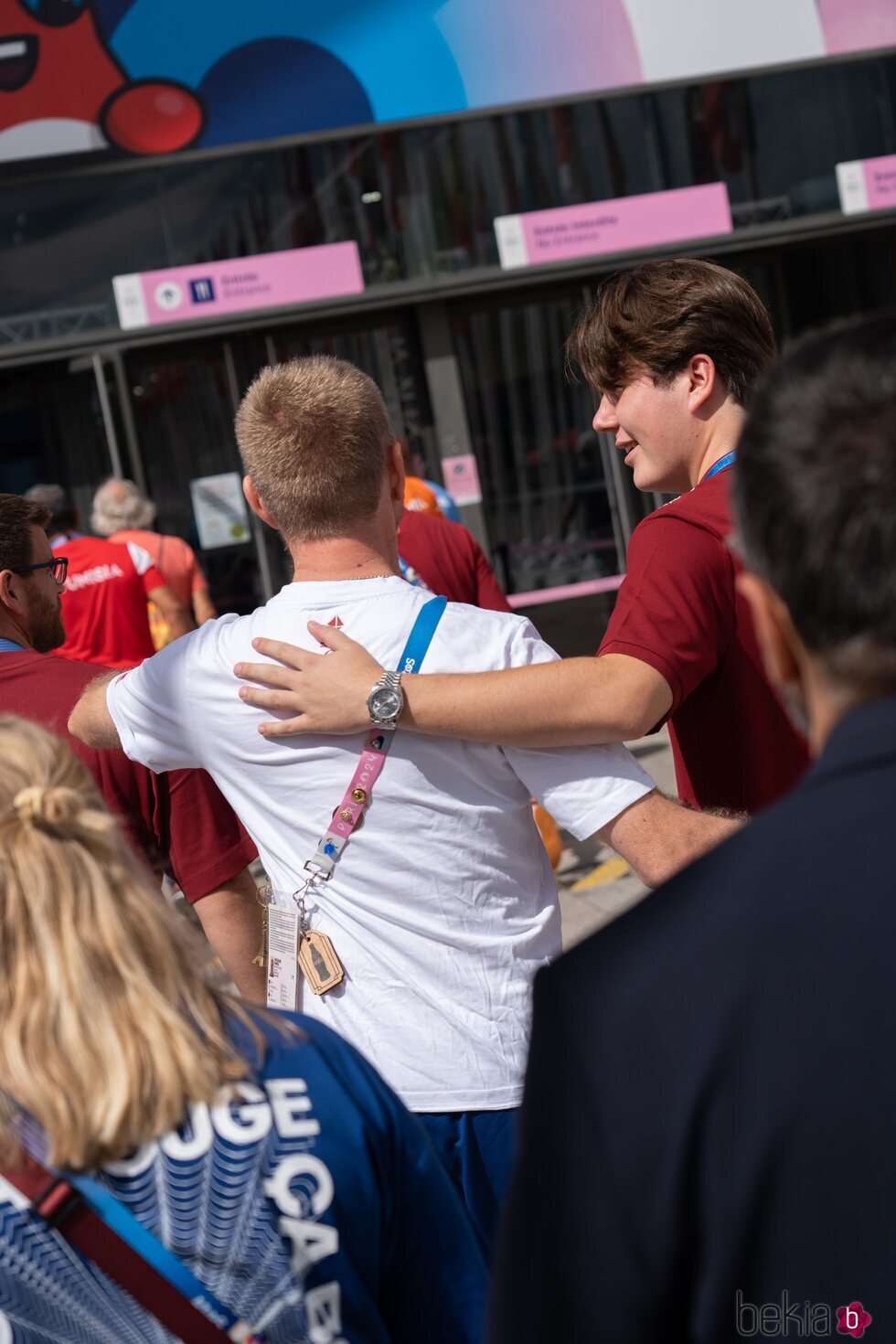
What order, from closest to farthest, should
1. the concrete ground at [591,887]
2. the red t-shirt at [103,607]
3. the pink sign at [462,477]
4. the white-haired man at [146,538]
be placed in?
the concrete ground at [591,887], the red t-shirt at [103,607], the white-haired man at [146,538], the pink sign at [462,477]

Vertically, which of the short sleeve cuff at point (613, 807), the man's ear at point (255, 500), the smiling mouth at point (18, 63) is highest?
the smiling mouth at point (18, 63)

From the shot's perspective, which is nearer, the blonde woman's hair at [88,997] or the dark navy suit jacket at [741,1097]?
the dark navy suit jacket at [741,1097]

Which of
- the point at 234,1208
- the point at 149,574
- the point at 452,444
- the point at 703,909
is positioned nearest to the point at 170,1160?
the point at 234,1208

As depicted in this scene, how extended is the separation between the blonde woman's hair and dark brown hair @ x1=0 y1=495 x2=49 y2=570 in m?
1.71

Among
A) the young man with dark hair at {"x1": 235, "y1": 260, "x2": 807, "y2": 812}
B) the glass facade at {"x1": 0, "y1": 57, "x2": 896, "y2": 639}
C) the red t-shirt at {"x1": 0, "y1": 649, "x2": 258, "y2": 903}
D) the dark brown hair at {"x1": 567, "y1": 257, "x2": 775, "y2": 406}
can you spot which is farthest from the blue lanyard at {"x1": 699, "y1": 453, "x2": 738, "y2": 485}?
the glass facade at {"x1": 0, "y1": 57, "x2": 896, "y2": 639}

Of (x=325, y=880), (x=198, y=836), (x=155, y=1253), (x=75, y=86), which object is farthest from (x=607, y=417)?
(x=75, y=86)

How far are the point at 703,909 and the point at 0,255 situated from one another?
8.91m

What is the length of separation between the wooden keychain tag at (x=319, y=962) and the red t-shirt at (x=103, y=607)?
13.3 feet

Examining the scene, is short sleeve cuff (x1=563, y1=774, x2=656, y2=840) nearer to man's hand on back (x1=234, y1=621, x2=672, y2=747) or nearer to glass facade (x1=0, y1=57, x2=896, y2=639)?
man's hand on back (x1=234, y1=621, x2=672, y2=747)

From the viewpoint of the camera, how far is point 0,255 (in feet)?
28.7

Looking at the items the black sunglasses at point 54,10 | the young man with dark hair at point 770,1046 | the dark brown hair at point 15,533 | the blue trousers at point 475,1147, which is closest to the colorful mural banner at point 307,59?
the black sunglasses at point 54,10

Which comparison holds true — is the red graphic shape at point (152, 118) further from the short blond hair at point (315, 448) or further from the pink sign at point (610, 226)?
the short blond hair at point (315, 448)

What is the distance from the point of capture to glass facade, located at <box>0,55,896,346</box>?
28.7 ft

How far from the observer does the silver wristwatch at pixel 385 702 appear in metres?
1.85
